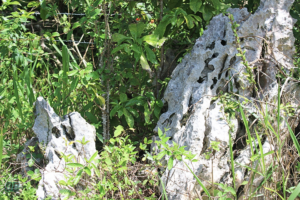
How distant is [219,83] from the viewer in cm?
230

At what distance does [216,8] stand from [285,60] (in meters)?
0.66

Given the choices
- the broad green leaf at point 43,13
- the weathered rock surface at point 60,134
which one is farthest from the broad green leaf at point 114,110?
the broad green leaf at point 43,13

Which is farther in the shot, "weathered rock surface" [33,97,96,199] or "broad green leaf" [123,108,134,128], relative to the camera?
"broad green leaf" [123,108,134,128]

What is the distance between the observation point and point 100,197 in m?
1.79

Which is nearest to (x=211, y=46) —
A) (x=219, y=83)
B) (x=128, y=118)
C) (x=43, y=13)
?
(x=219, y=83)

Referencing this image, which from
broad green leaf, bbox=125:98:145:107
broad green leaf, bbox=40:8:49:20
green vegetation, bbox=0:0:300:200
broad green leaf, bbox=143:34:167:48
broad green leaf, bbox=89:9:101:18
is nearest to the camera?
green vegetation, bbox=0:0:300:200

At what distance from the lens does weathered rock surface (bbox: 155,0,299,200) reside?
204cm

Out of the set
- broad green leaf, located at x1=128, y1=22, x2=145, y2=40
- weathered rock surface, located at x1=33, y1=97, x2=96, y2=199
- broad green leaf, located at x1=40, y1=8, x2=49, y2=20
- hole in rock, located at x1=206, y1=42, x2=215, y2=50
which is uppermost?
broad green leaf, located at x1=40, y1=8, x2=49, y2=20

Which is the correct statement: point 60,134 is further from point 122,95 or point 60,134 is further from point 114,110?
point 122,95

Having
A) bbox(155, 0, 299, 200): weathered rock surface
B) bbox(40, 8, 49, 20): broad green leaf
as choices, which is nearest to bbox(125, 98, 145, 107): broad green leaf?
bbox(155, 0, 299, 200): weathered rock surface

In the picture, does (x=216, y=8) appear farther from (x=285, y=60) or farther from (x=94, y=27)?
(x=94, y=27)

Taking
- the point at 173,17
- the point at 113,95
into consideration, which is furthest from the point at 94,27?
the point at 173,17

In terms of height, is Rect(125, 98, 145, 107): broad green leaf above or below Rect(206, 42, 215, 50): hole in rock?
below

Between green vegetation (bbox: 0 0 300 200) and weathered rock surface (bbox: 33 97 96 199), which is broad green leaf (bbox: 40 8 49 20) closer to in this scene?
green vegetation (bbox: 0 0 300 200)
